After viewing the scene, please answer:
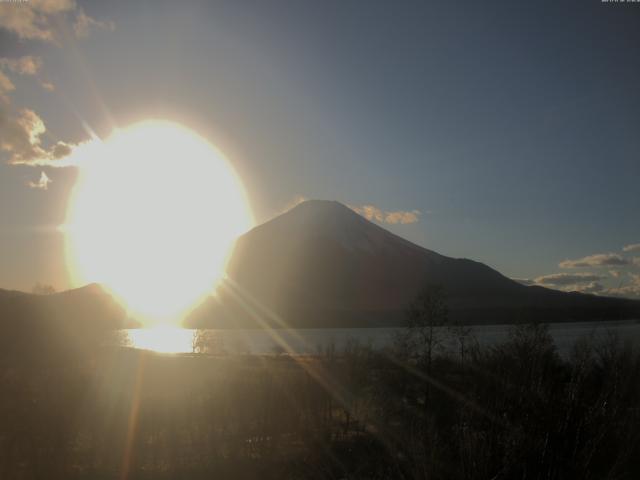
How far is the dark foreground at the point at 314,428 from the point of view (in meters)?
5.12

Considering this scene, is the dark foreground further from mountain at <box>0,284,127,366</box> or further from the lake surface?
the lake surface

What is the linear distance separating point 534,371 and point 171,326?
199539 mm

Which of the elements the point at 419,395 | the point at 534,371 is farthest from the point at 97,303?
the point at 534,371

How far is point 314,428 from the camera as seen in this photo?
1841 cm

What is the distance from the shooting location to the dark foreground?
16.8ft

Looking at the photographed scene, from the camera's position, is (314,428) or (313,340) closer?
(314,428)

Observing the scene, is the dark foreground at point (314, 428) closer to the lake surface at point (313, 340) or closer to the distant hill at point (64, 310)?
the distant hill at point (64, 310)

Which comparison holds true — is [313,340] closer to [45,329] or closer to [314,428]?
[45,329]

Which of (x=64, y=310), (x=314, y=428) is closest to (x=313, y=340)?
(x=64, y=310)

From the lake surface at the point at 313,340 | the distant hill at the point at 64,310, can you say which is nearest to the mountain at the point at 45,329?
the distant hill at the point at 64,310

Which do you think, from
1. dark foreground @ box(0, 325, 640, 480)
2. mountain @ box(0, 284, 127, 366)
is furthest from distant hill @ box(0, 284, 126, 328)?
dark foreground @ box(0, 325, 640, 480)

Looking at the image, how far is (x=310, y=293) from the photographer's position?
19312cm

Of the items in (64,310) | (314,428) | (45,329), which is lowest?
(314,428)

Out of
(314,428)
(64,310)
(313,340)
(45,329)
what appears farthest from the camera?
(313,340)
